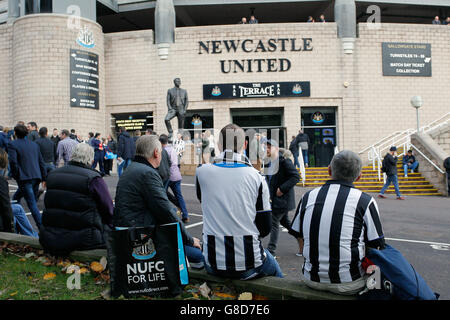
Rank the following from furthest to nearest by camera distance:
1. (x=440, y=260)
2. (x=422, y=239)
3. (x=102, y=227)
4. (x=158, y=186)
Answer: (x=422, y=239) < (x=440, y=260) < (x=102, y=227) < (x=158, y=186)

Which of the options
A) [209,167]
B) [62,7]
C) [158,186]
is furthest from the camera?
[62,7]

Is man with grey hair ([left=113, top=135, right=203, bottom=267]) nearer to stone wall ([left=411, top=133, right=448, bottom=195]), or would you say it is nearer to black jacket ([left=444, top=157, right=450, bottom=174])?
black jacket ([left=444, top=157, right=450, bottom=174])

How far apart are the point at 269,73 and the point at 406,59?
8.38 m

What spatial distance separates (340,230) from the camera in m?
2.78

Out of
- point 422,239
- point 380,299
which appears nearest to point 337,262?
point 380,299

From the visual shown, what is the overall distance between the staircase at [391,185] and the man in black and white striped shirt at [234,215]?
13020 millimetres

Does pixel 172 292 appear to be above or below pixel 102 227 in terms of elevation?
below

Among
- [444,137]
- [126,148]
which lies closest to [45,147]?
[126,148]

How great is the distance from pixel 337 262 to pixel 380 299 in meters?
0.36

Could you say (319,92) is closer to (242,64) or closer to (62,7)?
(242,64)

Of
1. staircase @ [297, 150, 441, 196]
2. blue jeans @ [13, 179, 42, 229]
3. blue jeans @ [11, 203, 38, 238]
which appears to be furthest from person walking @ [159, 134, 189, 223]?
staircase @ [297, 150, 441, 196]

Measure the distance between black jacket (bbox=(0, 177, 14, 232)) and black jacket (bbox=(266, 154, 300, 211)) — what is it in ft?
12.0

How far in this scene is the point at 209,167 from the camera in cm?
332

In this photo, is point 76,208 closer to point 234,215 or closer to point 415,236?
point 234,215
